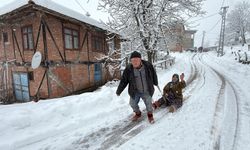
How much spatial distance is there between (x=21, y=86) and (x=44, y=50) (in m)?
3.54

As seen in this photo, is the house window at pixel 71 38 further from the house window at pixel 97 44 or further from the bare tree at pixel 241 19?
the bare tree at pixel 241 19

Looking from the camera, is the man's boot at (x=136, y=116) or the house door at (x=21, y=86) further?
the house door at (x=21, y=86)

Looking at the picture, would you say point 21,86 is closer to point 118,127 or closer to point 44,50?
point 44,50

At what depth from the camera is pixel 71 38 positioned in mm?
11281

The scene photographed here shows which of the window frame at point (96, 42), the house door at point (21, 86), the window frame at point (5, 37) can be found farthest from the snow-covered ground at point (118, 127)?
the window frame at point (5, 37)

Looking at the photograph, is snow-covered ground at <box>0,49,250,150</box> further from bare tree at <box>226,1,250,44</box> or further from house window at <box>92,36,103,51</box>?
bare tree at <box>226,1,250,44</box>

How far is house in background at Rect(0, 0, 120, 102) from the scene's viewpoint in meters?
9.32

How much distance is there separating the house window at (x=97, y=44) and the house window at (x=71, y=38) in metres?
2.20

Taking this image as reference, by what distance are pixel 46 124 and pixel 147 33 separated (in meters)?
8.53

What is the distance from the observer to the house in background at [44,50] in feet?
30.6

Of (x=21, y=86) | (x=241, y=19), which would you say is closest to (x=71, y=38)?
(x=21, y=86)

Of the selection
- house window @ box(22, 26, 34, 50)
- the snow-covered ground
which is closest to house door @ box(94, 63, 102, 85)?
house window @ box(22, 26, 34, 50)

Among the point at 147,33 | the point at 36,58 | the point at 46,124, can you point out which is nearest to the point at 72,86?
the point at 36,58

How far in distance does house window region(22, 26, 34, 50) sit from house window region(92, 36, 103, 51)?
481 centimetres
